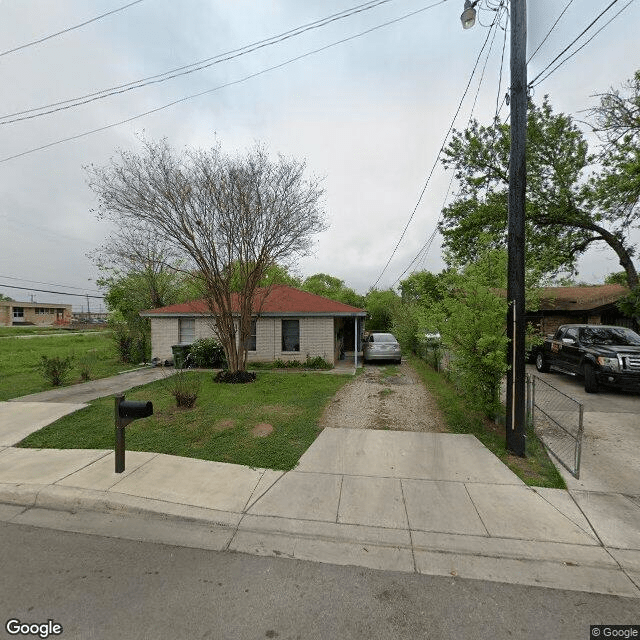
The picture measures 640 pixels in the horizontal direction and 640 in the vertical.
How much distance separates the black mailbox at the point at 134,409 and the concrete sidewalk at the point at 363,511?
2.55 ft

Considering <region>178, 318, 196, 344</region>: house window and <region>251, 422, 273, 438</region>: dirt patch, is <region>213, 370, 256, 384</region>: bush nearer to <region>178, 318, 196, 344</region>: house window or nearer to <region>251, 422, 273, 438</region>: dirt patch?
<region>251, 422, 273, 438</region>: dirt patch

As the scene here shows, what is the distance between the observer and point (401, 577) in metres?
2.63

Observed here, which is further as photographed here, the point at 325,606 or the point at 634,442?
the point at 634,442

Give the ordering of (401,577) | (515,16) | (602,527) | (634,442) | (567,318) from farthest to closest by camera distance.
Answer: (567,318)
(634,442)
(515,16)
(602,527)
(401,577)

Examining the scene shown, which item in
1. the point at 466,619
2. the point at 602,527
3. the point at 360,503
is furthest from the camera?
the point at 360,503

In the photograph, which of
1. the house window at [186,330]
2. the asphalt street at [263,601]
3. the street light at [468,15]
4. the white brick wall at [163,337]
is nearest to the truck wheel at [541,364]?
the street light at [468,15]

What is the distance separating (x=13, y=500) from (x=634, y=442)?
8.92 meters

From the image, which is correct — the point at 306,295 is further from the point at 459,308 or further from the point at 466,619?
the point at 466,619

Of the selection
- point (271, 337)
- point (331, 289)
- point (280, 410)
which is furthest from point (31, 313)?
point (280, 410)

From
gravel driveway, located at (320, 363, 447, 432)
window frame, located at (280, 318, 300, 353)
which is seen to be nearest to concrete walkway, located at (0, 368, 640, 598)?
gravel driveway, located at (320, 363, 447, 432)

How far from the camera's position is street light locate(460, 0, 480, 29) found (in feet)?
17.3

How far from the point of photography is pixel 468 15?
207 inches

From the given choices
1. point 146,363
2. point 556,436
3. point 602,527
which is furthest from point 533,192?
point 146,363

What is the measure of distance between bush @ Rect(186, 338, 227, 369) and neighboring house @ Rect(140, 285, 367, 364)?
75 centimetres
